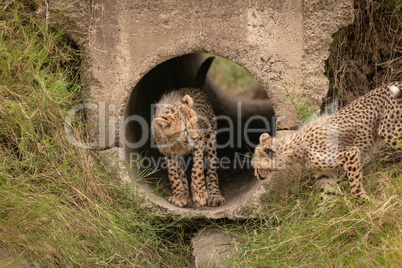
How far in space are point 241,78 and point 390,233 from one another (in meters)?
6.50

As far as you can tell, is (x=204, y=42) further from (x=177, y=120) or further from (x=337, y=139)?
(x=337, y=139)

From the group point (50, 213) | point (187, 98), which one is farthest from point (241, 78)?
point (50, 213)

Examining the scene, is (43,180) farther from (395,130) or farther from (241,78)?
(241,78)

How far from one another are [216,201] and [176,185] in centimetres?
46

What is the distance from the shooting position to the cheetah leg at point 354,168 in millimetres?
4742

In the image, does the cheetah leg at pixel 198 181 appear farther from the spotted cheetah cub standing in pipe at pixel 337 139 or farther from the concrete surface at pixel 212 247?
the spotted cheetah cub standing in pipe at pixel 337 139

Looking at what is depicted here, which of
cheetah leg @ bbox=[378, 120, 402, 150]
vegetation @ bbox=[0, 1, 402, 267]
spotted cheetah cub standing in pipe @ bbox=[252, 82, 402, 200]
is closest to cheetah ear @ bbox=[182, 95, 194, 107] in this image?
spotted cheetah cub standing in pipe @ bbox=[252, 82, 402, 200]

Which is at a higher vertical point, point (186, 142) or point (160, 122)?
point (160, 122)

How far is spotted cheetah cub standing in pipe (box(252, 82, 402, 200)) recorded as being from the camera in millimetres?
4945

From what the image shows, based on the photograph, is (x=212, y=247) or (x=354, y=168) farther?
(x=212, y=247)

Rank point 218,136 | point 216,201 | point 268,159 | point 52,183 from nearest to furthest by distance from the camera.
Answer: point 52,183 → point 268,159 → point 216,201 → point 218,136

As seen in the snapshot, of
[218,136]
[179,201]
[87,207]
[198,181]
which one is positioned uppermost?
[87,207]

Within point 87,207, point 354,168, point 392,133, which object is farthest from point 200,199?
point 392,133

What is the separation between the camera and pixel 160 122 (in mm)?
5805
